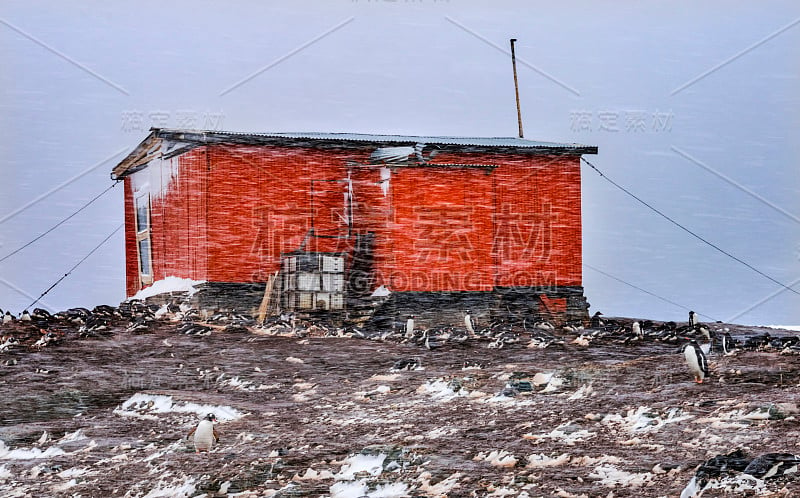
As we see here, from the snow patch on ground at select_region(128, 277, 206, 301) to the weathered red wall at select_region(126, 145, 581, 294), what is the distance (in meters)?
0.23

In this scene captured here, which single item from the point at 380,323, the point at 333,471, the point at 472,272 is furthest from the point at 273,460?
the point at 472,272

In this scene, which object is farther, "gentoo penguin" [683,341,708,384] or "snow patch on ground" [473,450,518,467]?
"gentoo penguin" [683,341,708,384]

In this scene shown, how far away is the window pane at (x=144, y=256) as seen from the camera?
65.7ft

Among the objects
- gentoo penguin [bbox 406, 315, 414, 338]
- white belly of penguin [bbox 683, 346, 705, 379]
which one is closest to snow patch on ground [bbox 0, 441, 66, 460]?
white belly of penguin [bbox 683, 346, 705, 379]

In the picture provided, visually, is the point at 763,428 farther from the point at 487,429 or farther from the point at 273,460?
the point at 273,460

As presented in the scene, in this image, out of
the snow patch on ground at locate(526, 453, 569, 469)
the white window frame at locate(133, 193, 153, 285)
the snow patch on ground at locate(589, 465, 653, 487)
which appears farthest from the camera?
the white window frame at locate(133, 193, 153, 285)

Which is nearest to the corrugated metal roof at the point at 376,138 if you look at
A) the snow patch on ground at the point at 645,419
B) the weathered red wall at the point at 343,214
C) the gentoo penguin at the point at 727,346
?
the weathered red wall at the point at 343,214

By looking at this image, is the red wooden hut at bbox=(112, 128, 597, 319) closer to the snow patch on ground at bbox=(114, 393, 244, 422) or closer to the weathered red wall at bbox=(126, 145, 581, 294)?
the weathered red wall at bbox=(126, 145, 581, 294)

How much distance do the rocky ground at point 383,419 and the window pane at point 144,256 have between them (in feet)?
20.0

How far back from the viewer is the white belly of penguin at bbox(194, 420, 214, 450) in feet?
25.8

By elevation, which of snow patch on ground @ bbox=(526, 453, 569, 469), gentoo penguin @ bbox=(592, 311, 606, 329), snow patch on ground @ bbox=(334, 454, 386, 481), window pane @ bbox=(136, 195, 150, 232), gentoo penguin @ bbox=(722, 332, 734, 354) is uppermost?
window pane @ bbox=(136, 195, 150, 232)

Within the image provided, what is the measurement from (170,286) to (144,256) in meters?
3.17

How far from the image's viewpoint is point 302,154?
680 inches

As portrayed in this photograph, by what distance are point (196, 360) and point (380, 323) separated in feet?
15.7
